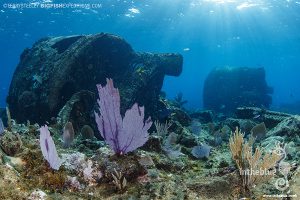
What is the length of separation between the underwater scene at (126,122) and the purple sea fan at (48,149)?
0.01 meters

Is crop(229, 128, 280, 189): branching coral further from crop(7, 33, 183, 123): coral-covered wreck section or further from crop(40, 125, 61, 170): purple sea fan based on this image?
crop(7, 33, 183, 123): coral-covered wreck section

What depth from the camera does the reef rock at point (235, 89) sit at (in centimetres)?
2545

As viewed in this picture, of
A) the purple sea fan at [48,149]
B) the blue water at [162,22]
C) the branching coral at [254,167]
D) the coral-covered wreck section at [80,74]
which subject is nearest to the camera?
the purple sea fan at [48,149]

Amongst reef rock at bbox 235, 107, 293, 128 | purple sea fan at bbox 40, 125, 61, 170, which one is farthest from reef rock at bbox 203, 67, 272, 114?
purple sea fan at bbox 40, 125, 61, 170

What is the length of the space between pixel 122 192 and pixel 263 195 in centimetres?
170

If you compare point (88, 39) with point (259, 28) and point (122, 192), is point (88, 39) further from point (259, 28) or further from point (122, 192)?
point (259, 28)

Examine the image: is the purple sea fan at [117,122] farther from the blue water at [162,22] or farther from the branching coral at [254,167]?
the blue water at [162,22]

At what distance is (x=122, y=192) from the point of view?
11.5ft

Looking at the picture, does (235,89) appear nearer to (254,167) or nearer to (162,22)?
(162,22)

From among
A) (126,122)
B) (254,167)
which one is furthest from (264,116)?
(126,122)

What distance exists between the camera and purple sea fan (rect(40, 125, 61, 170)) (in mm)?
3367

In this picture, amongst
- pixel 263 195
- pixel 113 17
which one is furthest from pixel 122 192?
pixel 113 17

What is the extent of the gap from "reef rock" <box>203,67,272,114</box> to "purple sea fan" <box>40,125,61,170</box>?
22.5m

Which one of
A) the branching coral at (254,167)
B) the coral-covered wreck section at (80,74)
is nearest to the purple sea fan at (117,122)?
the branching coral at (254,167)
